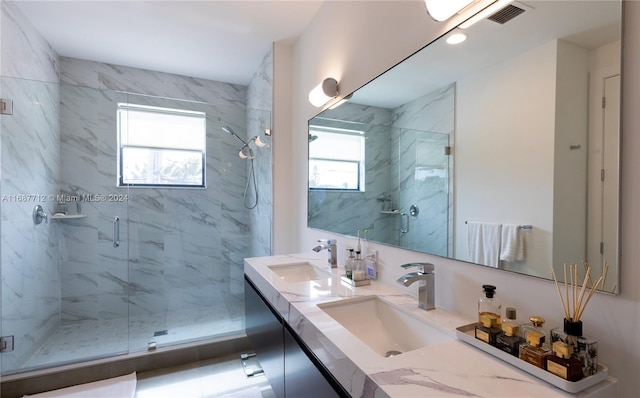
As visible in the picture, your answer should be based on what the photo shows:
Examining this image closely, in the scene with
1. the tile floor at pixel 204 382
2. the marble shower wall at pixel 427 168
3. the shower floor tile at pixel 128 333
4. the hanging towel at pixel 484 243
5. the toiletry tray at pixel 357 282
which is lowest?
the tile floor at pixel 204 382

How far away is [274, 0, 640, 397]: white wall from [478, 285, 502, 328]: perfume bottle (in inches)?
1.5

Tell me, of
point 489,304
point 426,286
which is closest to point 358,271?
point 426,286

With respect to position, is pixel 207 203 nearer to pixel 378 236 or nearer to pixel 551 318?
pixel 378 236

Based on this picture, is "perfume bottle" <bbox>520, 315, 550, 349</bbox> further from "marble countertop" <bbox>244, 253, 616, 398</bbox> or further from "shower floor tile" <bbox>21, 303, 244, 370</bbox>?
"shower floor tile" <bbox>21, 303, 244, 370</bbox>

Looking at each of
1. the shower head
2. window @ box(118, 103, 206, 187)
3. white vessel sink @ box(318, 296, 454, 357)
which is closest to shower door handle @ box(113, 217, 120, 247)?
window @ box(118, 103, 206, 187)

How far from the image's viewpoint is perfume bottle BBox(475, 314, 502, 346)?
2.55ft

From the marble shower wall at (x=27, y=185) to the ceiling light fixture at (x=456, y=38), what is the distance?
9.31ft

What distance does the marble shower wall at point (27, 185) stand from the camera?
2020 mm

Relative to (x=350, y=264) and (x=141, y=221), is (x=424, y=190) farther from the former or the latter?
(x=141, y=221)

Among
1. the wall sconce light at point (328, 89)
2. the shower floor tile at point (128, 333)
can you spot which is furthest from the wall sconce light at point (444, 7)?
the shower floor tile at point (128, 333)

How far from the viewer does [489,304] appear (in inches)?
34.5

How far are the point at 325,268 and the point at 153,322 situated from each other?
6.47ft

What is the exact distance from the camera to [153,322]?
267cm

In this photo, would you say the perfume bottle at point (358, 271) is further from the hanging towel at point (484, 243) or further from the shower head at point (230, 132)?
the shower head at point (230, 132)
